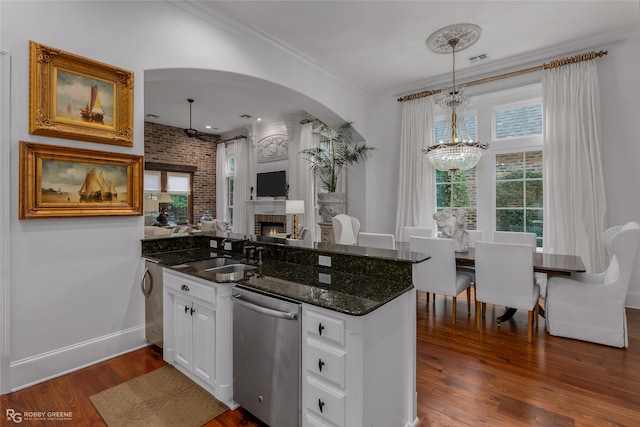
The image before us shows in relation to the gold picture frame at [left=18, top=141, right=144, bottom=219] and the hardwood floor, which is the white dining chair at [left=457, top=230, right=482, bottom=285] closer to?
the hardwood floor

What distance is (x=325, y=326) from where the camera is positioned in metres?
1.45

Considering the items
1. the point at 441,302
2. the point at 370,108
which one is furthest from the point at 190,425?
the point at 370,108

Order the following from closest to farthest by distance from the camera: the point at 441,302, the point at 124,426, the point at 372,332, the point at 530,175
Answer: the point at 372,332 < the point at 124,426 < the point at 441,302 < the point at 530,175

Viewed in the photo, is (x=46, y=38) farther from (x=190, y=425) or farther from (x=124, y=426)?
(x=190, y=425)

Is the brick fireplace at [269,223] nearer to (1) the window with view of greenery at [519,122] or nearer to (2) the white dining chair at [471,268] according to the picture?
(2) the white dining chair at [471,268]

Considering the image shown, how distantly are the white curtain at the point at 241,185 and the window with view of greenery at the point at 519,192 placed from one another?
5.90 metres

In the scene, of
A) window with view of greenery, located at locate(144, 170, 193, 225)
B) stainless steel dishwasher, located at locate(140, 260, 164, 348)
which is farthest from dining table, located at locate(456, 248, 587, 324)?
window with view of greenery, located at locate(144, 170, 193, 225)

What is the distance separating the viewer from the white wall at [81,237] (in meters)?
2.13

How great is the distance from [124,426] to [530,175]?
5326 millimetres

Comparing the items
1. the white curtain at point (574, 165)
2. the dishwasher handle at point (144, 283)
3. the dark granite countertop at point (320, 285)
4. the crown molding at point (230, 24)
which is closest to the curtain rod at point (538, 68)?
the white curtain at point (574, 165)

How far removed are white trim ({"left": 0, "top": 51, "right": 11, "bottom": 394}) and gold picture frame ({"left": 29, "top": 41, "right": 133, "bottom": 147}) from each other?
0.12 metres

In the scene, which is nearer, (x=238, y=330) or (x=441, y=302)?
(x=238, y=330)

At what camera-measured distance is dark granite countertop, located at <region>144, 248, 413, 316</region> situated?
4.85 feet

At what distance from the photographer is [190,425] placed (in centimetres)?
182
